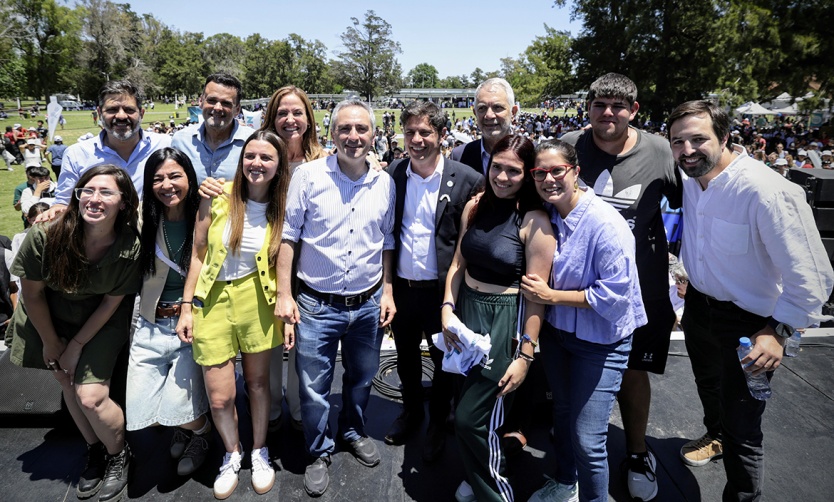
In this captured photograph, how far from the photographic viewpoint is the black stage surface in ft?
9.04

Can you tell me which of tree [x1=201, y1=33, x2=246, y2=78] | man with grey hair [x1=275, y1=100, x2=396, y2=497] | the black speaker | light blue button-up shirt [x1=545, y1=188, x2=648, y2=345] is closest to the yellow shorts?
man with grey hair [x1=275, y1=100, x2=396, y2=497]

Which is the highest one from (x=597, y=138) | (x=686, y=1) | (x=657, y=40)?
(x=686, y=1)

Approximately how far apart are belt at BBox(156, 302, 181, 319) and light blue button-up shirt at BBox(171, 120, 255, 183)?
952 mm

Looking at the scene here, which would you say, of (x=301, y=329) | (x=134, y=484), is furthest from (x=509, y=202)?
(x=134, y=484)

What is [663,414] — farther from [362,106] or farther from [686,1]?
[686,1]

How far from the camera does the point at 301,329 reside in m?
2.78

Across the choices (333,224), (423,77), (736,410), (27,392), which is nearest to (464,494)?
(736,410)

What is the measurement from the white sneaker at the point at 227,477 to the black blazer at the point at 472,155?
240 cm

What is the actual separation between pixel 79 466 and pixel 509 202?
3.06 m

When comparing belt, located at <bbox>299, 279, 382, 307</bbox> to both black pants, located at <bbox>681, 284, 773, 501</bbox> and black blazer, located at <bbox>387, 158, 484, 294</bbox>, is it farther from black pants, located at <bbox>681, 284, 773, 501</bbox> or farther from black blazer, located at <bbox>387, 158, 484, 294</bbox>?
black pants, located at <bbox>681, 284, 773, 501</bbox>

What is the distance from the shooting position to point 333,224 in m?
2.69

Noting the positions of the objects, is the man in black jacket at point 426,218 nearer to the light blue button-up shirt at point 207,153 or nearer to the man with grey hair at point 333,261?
the man with grey hair at point 333,261

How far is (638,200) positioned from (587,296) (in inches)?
32.4

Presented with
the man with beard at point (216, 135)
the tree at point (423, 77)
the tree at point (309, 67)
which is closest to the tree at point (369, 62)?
the tree at point (309, 67)
